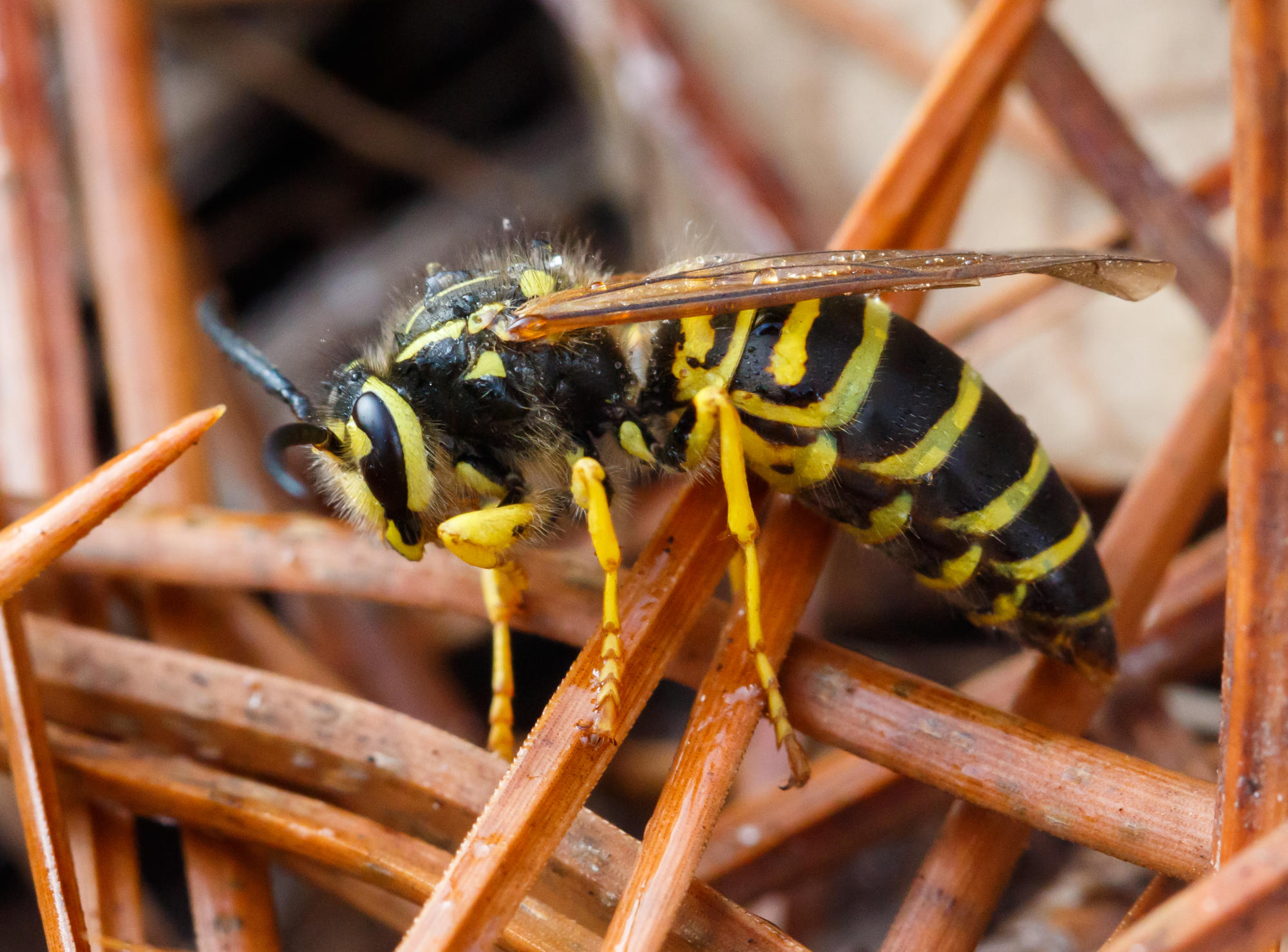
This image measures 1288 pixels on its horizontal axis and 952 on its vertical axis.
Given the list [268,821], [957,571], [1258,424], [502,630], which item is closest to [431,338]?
[502,630]

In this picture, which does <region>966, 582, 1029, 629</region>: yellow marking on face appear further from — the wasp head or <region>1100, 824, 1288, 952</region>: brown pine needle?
the wasp head

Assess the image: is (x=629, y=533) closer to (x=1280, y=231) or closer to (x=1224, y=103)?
(x=1280, y=231)

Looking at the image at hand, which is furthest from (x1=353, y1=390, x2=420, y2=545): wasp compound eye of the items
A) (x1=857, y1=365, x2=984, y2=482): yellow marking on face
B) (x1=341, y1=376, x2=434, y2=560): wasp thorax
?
(x1=857, y1=365, x2=984, y2=482): yellow marking on face

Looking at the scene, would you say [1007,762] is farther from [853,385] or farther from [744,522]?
A: [853,385]

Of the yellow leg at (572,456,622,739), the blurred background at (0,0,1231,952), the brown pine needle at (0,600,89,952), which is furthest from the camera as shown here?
the blurred background at (0,0,1231,952)

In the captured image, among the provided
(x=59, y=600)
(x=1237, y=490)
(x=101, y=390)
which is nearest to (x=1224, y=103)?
(x=1237, y=490)

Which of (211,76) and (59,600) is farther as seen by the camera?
(211,76)
